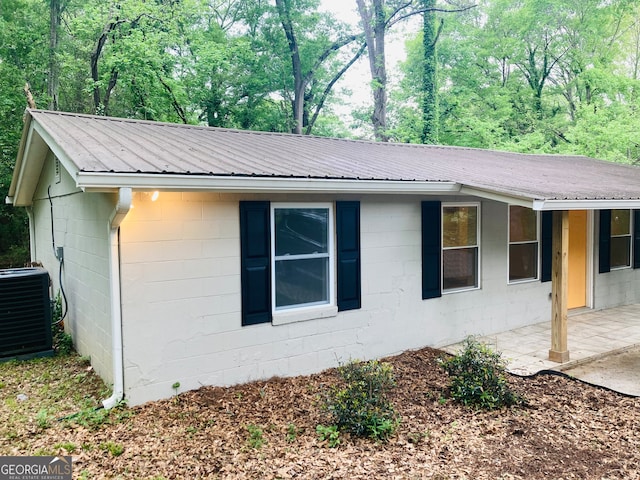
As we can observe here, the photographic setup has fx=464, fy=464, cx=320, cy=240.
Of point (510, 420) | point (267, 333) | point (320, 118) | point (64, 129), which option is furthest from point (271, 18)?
point (510, 420)

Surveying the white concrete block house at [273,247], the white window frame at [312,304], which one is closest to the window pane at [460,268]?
the white concrete block house at [273,247]

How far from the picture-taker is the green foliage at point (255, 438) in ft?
12.5

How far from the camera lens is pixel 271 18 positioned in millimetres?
19781

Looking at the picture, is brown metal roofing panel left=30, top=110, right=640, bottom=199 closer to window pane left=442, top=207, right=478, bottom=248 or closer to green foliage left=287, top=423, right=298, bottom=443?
window pane left=442, top=207, right=478, bottom=248

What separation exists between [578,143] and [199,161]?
17.0 meters

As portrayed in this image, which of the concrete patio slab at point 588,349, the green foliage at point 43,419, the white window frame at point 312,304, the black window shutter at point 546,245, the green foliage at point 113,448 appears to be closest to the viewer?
the green foliage at point 113,448

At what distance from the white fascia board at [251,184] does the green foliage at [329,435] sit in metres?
2.34

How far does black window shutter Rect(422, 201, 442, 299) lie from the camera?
646 centimetres

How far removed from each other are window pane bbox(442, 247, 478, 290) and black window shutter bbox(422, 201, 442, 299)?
0.27 metres

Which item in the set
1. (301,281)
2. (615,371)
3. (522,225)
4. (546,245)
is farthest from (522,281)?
(301,281)

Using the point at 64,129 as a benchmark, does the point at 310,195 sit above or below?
below

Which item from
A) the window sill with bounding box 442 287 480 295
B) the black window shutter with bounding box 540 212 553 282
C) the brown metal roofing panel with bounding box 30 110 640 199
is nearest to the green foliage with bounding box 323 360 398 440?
the brown metal roofing panel with bounding box 30 110 640 199

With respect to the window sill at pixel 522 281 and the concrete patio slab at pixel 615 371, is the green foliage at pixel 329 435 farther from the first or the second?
the window sill at pixel 522 281

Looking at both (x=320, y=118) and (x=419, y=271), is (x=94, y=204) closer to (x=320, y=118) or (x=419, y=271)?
(x=419, y=271)
